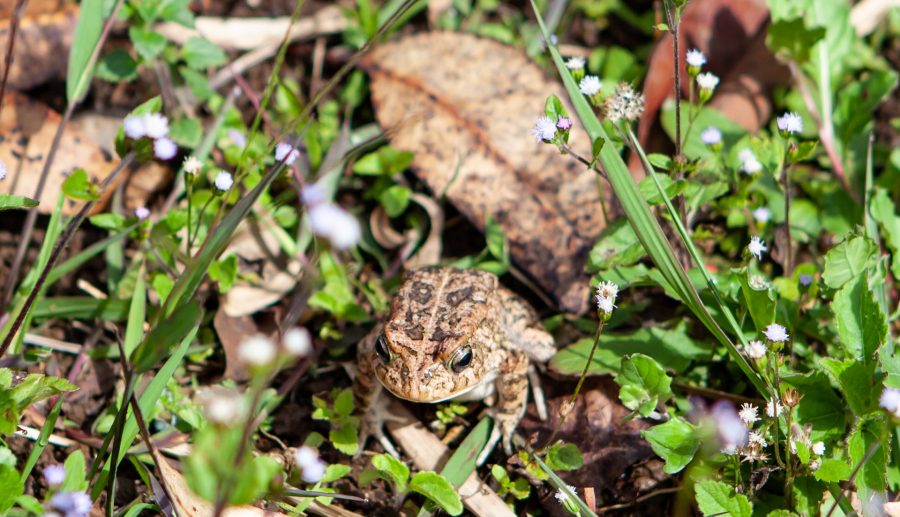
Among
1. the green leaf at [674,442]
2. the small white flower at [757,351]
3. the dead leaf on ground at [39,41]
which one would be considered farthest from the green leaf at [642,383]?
the dead leaf on ground at [39,41]

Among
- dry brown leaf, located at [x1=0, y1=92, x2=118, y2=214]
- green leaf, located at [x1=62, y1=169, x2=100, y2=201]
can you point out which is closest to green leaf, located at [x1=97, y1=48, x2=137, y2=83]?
dry brown leaf, located at [x1=0, y1=92, x2=118, y2=214]

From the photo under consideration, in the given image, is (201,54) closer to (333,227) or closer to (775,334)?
(333,227)

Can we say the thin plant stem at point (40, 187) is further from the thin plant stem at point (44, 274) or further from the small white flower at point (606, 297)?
the small white flower at point (606, 297)

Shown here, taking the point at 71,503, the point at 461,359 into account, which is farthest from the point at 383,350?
the point at 71,503

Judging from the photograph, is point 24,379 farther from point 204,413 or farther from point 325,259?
point 325,259

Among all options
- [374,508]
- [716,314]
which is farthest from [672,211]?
[374,508]
